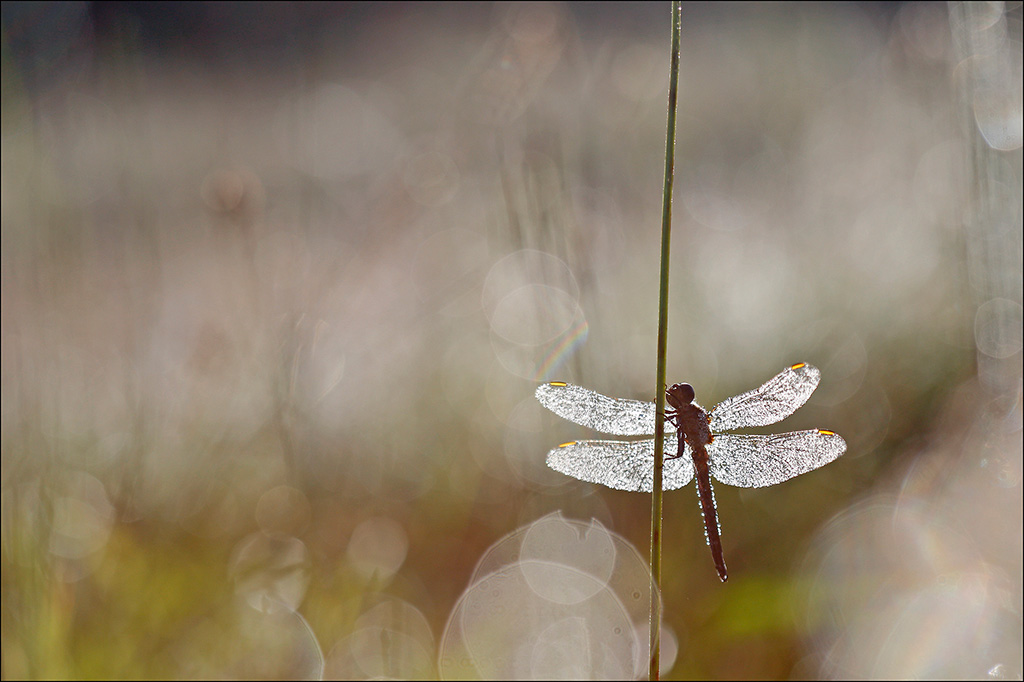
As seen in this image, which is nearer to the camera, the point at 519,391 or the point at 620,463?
the point at 620,463

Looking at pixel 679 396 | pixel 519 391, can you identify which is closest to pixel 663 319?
pixel 679 396

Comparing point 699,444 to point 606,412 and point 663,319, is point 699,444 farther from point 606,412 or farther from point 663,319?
point 663,319

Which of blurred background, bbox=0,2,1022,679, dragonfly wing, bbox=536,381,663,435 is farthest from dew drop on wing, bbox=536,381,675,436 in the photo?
blurred background, bbox=0,2,1022,679

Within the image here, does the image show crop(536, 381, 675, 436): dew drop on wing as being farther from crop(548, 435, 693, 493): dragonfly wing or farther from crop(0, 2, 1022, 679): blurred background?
crop(0, 2, 1022, 679): blurred background

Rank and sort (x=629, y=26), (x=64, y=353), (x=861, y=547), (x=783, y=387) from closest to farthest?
(x=783, y=387) < (x=861, y=547) < (x=64, y=353) < (x=629, y=26)

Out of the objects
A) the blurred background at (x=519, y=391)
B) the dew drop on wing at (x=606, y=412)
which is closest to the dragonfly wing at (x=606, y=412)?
the dew drop on wing at (x=606, y=412)

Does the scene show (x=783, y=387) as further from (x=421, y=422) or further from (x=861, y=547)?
(x=421, y=422)

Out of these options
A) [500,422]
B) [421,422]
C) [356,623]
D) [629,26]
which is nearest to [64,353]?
[421,422]
